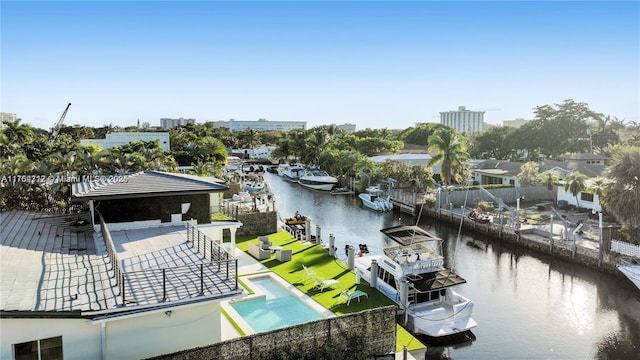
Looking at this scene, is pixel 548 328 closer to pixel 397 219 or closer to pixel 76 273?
pixel 76 273

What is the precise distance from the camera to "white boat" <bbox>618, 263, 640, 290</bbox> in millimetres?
25938

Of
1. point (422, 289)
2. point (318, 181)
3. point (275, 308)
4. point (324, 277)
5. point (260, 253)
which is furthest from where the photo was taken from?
point (318, 181)

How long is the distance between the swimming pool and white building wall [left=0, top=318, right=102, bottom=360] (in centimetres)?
604

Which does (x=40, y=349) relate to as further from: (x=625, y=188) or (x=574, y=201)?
(x=574, y=201)

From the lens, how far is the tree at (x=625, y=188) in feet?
94.6

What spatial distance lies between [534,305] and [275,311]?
1478 centimetres

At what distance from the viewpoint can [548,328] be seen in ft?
73.5

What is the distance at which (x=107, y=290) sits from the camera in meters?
12.9

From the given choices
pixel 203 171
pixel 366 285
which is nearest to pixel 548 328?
pixel 366 285

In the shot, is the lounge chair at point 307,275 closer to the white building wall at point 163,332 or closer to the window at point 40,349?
the white building wall at point 163,332

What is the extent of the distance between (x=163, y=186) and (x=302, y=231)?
16.7 meters

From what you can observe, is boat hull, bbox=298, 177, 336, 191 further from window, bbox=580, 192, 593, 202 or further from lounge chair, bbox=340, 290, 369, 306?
lounge chair, bbox=340, 290, 369, 306

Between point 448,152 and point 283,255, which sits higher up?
point 448,152

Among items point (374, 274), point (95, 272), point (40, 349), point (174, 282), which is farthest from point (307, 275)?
point (40, 349)
